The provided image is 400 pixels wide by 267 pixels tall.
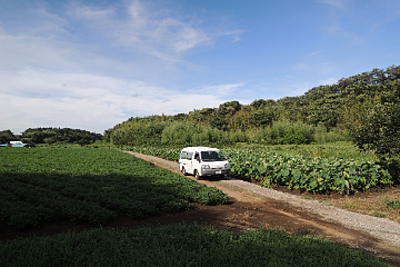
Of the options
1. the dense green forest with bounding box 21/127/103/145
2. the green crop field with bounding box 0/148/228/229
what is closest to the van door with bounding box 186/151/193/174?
the green crop field with bounding box 0/148/228/229

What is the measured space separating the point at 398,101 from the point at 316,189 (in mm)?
5559

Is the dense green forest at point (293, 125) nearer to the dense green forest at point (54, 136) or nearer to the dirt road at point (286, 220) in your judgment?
the dirt road at point (286, 220)

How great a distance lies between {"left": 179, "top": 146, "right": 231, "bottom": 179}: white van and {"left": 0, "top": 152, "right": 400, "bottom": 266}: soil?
4.91m

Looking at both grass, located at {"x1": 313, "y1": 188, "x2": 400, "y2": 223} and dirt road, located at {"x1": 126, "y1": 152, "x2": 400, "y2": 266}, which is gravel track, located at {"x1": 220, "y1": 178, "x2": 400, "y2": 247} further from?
grass, located at {"x1": 313, "y1": 188, "x2": 400, "y2": 223}

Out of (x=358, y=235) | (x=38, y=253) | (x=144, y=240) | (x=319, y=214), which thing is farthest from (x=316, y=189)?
(x=38, y=253)

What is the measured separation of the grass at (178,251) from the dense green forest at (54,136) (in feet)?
287

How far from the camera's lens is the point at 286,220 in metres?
7.02

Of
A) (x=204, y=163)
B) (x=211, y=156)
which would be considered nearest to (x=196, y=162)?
(x=204, y=163)

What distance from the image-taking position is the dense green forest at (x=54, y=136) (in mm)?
91125

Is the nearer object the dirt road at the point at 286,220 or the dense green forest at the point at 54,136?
the dirt road at the point at 286,220

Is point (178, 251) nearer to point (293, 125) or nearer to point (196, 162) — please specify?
point (196, 162)

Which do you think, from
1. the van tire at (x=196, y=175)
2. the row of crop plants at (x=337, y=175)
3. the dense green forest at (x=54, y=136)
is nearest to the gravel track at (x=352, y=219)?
the row of crop plants at (x=337, y=175)

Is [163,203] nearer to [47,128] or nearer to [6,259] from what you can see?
[6,259]

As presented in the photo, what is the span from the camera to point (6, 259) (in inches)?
146
